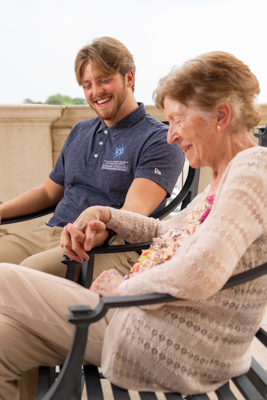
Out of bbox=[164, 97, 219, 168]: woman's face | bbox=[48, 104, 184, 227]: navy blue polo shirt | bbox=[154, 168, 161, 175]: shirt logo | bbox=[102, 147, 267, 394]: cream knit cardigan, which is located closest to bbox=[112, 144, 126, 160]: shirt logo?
bbox=[48, 104, 184, 227]: navy blue polo shirt

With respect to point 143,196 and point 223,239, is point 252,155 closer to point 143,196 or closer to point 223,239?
point 223,239

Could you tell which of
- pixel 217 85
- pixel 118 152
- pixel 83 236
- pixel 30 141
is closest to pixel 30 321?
pixel 83 236

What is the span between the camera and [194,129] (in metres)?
1.29

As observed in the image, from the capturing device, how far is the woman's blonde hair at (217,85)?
1.25 metres

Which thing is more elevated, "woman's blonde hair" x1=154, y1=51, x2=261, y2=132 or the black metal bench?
"woman's blonde hair" x1=154, y1=51, x2=261, y2=132

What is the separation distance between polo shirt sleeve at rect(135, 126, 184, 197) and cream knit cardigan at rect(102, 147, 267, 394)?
83cm

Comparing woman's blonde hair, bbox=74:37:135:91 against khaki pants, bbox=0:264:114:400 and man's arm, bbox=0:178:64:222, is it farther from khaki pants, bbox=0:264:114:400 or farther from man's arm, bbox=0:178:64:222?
khaki pants, bbox=0:264:114:400

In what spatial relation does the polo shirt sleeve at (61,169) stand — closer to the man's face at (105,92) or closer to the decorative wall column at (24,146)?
the man's face at (105,92)

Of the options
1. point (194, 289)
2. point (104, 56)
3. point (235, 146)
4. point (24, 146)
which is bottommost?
point (24, 146)

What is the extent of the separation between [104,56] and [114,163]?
1.59 ft

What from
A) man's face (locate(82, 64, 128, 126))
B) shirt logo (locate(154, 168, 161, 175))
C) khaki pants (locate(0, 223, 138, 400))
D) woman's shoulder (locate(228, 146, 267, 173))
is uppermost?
woman's shoulder (locate(228, 146, 267, 173))

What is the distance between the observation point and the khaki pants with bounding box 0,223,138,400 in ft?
5.06

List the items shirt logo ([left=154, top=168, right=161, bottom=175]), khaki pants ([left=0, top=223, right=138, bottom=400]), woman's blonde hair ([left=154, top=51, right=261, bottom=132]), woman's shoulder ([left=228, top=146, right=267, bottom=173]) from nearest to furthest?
woman's shoulder ([left=228, top=146, right=267, bottom=173]) → woman's blonde hair ([left=154, top=51, right=261, bottom=132]) → khaki pants ([left=0, top=223, right=138, bottom=400]) → shirt logo ([left=154, top=168, right=161, bottom=175])

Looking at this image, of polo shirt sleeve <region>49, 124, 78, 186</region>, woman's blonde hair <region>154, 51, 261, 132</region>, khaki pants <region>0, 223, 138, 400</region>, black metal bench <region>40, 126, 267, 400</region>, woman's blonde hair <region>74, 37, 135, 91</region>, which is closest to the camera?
black metal bench <region>40, 126, 267, 400</region>
